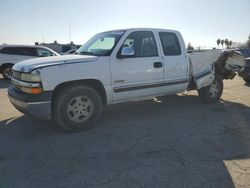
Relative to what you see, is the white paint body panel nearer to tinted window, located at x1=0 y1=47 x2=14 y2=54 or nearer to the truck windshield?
the truck windshield

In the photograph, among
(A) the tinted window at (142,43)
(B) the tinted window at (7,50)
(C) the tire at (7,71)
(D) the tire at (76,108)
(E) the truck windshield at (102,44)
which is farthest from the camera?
(C) the tire at (7,71)

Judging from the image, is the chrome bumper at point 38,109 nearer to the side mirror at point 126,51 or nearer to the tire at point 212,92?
the side mirror at point 126,51

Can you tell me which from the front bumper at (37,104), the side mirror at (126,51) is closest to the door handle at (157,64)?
the side mirror at (126,51)

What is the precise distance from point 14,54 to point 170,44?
1010cm

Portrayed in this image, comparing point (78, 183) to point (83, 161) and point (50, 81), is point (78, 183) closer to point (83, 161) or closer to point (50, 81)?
point (83, 161)

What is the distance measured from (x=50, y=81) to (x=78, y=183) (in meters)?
2.06

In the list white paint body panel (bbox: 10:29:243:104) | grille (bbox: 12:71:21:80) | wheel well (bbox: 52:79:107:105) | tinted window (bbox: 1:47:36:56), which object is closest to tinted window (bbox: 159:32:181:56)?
white paint body panel (bbox: 10:29:243:104)

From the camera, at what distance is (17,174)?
3.48 m

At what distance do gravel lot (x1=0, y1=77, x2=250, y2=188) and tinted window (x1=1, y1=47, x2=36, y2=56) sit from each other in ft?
26.9

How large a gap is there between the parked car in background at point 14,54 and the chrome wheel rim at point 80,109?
29.3 ft

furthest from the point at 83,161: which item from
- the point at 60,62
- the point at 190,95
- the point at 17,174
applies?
the point at 190,95

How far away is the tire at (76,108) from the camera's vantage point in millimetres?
4895

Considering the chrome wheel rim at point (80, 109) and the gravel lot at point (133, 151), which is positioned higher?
the chrome wheel rim at point (80, 109)

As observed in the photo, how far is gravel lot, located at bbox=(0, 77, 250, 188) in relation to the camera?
334 centimetres
